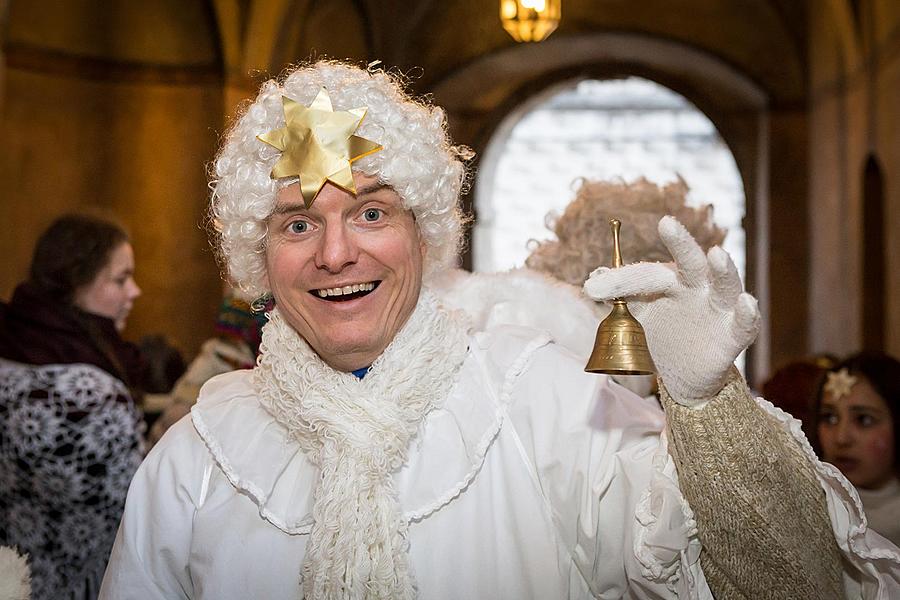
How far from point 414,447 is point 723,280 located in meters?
0.86

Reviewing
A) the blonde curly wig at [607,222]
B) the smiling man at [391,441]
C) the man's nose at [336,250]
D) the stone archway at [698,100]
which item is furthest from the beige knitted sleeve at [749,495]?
the stone archway at [698,100]

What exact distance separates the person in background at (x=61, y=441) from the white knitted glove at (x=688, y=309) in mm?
2340

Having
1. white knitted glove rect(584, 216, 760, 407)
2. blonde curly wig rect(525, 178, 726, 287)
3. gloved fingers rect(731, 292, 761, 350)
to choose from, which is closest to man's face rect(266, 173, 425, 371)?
white knitted glove rect(584, 216, 760, 407)

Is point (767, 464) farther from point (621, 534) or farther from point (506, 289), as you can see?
point (506, 289)

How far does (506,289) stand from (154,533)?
1253 mm

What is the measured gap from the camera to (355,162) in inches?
91.0

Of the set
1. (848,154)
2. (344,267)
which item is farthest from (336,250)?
(848,154)

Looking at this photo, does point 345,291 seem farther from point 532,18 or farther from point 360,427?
point 532,18

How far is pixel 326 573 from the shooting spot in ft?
7.18

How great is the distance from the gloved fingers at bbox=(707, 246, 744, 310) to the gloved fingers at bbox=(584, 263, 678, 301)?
89 mm

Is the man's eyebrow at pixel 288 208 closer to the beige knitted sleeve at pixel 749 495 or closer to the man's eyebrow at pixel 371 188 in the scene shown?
the man's eyebrow at pixel 371 188

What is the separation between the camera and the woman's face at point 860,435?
390 cm

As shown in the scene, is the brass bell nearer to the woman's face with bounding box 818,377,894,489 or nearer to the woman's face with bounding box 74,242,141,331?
the woman's face with bounding box 818,377,894,489

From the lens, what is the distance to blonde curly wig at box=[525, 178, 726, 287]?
3.45 metres
